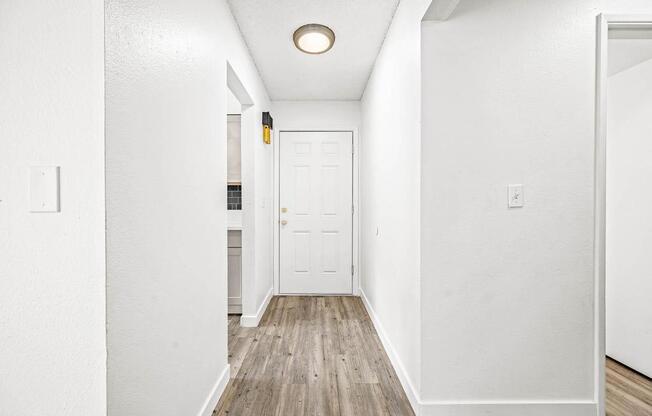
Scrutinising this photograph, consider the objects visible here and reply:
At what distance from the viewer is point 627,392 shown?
2.12 m

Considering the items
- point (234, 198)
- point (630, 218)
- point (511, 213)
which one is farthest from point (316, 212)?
point (630, 218)

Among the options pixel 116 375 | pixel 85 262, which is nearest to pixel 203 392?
pixel 116 375

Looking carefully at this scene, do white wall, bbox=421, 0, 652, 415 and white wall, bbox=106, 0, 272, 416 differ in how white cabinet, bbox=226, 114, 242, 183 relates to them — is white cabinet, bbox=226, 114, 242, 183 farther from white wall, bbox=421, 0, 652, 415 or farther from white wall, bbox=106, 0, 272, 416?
white wall, bbox=421, 0, 652, 415

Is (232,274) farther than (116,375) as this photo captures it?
Yes

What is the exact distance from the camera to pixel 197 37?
1674 mm

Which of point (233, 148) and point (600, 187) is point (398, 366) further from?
point (233, 148)

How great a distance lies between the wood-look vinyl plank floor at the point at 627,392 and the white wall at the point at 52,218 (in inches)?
96.0

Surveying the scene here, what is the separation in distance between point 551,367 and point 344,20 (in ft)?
7.87

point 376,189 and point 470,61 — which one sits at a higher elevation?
point 470,61

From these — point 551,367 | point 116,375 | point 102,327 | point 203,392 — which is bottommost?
point 203,392

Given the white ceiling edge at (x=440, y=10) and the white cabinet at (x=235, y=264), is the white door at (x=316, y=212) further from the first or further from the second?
the white ceiling edge at (x=440, y=10)

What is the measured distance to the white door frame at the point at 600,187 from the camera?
176 cm

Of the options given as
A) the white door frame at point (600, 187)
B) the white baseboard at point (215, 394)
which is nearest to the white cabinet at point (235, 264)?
the white baseboard at point (215, 394)

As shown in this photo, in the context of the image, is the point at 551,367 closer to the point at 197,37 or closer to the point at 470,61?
the point at 470,61
